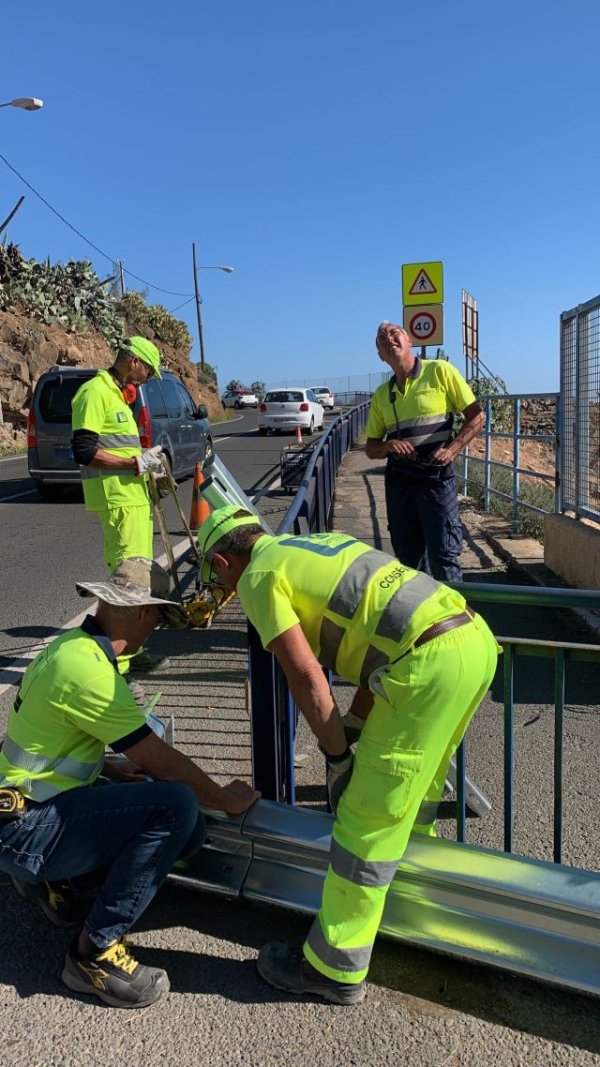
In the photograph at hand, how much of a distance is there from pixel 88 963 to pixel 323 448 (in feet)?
23.7

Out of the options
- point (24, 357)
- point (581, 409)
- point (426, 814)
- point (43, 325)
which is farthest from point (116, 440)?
point (43, 325)

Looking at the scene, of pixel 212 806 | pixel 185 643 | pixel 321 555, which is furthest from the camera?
pixel 185 643

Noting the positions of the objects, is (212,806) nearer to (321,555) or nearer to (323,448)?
(321,555)

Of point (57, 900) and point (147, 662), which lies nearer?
point (57, 900)

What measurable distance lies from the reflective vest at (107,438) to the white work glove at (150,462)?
6 cm

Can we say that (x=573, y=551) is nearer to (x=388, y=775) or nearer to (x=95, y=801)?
(x=388, y=775)

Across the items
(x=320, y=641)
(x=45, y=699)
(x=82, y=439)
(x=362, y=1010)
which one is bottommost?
(x=362, y=1010)

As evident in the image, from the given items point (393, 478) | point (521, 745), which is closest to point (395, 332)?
point (393, 478)

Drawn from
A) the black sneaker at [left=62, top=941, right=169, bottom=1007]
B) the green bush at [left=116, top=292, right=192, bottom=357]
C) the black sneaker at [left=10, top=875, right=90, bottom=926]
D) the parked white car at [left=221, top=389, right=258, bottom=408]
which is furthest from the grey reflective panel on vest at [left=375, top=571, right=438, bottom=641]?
the parked white car at [left=221, top=389, right=258, bottom=408]

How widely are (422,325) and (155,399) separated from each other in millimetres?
4112

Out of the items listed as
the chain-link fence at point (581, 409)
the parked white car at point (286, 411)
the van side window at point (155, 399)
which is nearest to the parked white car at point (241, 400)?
the parked white car at point (286, 411)

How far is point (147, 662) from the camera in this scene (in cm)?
500

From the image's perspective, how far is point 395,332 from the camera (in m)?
4.48

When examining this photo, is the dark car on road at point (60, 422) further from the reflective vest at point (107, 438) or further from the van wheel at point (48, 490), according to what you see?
the reflective vest at point (107, 438)
